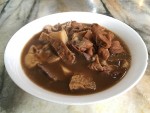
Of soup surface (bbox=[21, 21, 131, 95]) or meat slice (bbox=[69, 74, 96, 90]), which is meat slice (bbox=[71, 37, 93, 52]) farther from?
meat slice (bbox=[69, 74, 96, 90])

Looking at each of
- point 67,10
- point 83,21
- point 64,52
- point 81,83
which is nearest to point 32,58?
point 64,52

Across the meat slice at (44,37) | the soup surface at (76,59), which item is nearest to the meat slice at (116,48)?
the soup surface at (76,59)

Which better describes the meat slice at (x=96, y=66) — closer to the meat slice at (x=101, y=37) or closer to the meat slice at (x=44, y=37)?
the meat slice at (x=101, y=37)

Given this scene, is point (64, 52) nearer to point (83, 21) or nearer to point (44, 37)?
point (44, 37)

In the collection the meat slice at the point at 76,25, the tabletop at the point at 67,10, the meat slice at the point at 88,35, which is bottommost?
the tabletop at the point at 67,10

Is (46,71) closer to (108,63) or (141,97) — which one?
(108,63)

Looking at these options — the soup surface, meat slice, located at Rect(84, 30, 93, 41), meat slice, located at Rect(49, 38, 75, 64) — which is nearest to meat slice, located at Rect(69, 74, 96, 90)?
A: the soup surface

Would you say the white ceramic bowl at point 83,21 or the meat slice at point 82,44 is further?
the meat slice at point 82,44
